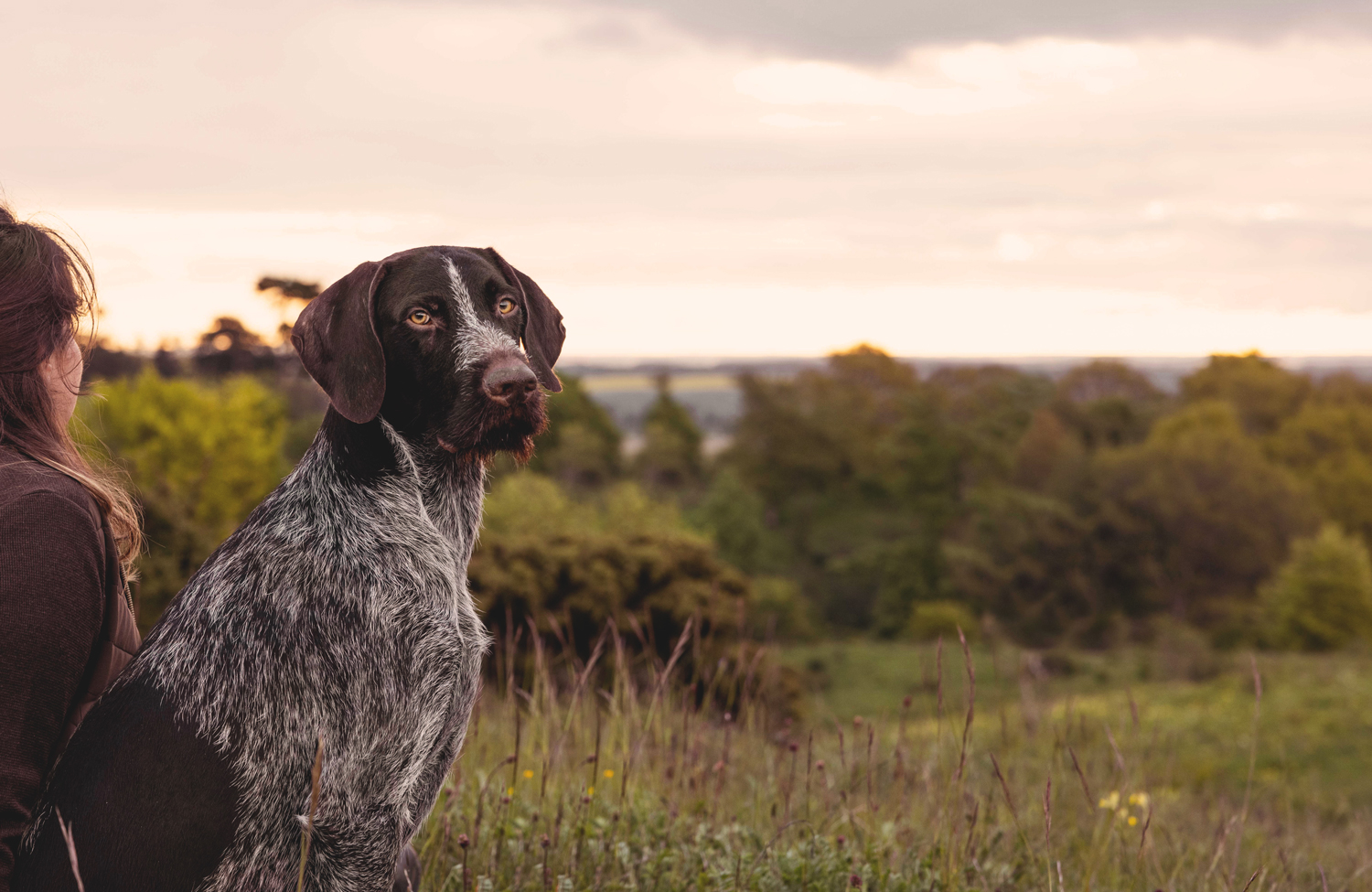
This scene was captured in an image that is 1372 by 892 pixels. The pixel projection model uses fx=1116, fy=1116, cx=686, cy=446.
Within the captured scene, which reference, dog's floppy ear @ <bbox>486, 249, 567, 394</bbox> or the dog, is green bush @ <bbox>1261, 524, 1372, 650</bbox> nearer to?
dog's floppy ear @ <bbox>486, 249, 567, 394</bbox>

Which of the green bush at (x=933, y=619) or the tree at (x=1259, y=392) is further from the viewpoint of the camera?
the tree at (x=1259, y=392)

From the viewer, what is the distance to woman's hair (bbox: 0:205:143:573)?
2455mm

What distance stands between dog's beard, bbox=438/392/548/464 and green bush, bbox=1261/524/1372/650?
196 ft

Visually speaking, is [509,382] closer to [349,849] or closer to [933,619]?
[349,849]

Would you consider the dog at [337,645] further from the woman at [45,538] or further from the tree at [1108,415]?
the tree at [1108,415]

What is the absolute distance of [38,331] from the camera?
249cm

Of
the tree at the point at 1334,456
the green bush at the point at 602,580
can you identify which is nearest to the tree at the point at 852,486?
the tree at the point at 1334,456

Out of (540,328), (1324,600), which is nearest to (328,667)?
(540,328)

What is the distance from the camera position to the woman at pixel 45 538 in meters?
2.26

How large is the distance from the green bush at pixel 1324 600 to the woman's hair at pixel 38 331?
60.4 m

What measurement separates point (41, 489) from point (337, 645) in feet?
2.27

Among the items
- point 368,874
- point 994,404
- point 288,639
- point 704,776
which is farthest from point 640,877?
point 994,404

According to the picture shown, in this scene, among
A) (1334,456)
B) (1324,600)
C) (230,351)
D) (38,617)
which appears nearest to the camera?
(38,617)

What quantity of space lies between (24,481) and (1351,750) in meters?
27.7
